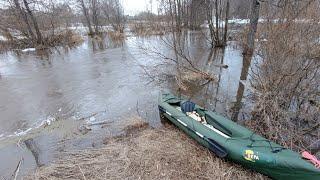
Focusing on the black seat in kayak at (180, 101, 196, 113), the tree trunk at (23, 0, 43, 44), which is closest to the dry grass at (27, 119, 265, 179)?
the black seat in kayak at (180, 101, 196, 113)

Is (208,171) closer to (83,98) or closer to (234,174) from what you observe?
(234,174)

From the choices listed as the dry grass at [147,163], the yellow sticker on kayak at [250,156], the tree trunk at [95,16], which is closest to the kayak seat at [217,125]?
the dry grass at [147,163]

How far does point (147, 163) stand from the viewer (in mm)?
3887

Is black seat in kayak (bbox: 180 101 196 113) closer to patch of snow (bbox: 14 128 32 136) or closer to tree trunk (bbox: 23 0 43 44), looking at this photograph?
patch of snow (bbox: 14 128 32 136)

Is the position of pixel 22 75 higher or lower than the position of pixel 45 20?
lower

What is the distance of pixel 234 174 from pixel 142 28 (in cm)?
2204

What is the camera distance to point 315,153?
4.06 metres

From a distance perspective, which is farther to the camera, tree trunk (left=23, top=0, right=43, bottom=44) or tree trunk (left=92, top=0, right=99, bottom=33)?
tree trunk (left=92, top=0, right=99, bottom=33)

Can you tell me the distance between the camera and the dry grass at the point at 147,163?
3645 millimetres

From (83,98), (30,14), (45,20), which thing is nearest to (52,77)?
(83,98)

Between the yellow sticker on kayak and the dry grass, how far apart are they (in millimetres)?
248

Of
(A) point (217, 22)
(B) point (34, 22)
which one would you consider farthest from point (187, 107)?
(B) point (34, 22)

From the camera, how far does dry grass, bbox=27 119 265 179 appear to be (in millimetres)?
3645

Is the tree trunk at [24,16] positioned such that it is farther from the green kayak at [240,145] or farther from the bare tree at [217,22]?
the green kayak at [240,145]
